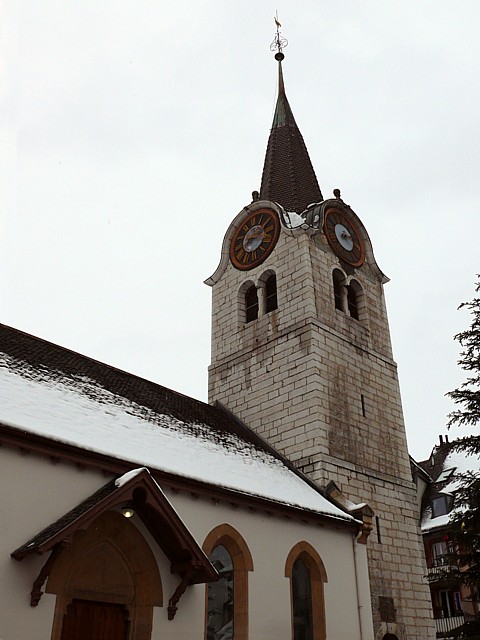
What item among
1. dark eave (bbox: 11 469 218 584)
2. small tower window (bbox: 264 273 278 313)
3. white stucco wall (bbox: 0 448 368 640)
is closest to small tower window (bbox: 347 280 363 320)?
small tower window (bbox: 264 273 278 313)

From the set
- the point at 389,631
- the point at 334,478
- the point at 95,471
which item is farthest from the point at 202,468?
the point at 389,631

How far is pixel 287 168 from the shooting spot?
92.1ft

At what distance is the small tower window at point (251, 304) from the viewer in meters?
23.8

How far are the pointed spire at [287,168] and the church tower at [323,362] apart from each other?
96 millimetres

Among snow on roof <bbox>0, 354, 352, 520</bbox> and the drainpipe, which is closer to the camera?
snow on roof <bbox>0, 354, 352, 520</bbox>

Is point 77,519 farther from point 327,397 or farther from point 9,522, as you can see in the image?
point 327,397

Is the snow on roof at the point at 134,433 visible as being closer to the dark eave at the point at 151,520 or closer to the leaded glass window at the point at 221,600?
the dark eave at the point at 151,520

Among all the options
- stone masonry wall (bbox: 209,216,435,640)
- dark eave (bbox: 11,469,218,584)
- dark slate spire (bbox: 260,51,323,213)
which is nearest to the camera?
dark eave (bbox: 11,469,218,584)

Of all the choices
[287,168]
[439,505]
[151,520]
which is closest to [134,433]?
[151,520]

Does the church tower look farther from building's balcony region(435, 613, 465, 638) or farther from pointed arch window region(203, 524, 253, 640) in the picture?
building's balcony region(435, 613, 465, 638)

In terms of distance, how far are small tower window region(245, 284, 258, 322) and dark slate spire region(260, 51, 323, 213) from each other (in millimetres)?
3853

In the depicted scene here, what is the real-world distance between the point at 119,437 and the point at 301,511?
4.63 m

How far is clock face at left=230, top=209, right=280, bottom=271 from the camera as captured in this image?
79.9 feet

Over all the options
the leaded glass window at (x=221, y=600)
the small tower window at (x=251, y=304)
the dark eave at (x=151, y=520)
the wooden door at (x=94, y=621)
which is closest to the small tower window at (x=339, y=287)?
the small tower window at (x=251, y=304)
